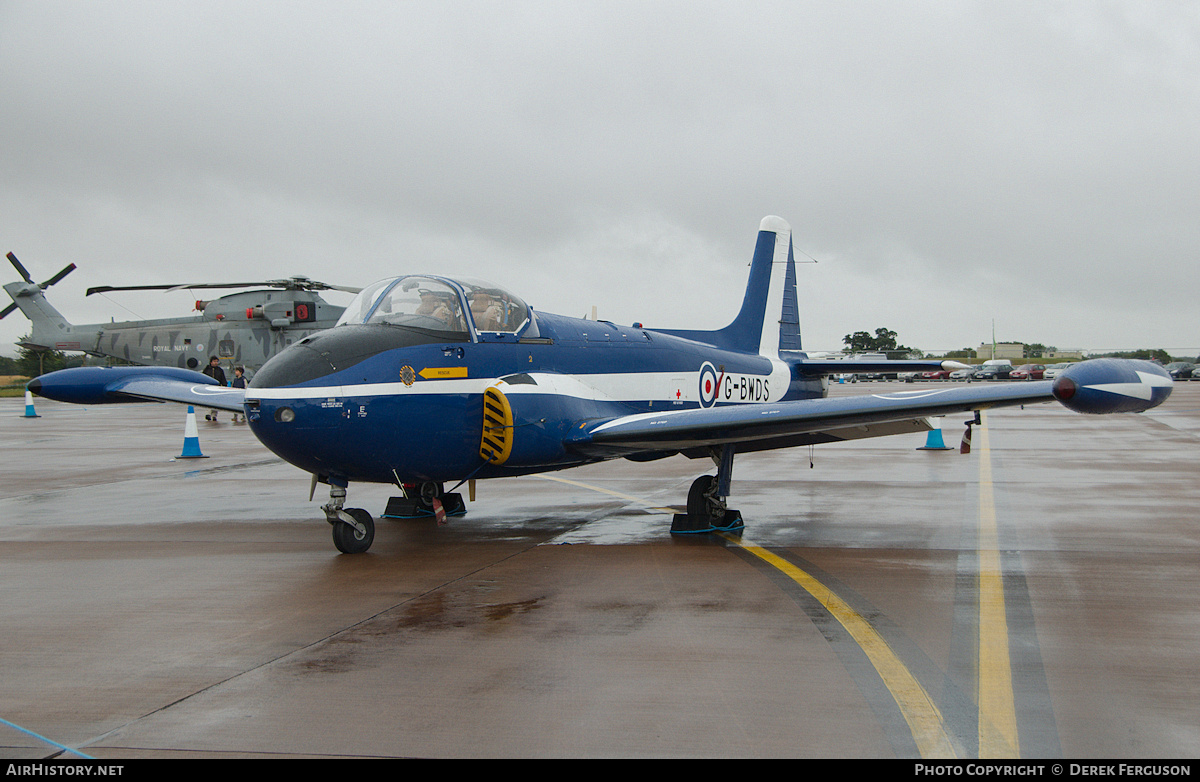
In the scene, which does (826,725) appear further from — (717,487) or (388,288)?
(388,288)

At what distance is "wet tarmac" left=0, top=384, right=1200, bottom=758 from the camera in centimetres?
383

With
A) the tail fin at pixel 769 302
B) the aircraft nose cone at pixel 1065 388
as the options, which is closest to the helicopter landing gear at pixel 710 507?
the aircraft nose cone at pixel 1065 388

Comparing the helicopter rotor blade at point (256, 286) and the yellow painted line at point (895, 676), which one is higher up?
the helicopter rotor blade at point (256, 286)

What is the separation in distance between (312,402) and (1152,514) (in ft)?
29.8

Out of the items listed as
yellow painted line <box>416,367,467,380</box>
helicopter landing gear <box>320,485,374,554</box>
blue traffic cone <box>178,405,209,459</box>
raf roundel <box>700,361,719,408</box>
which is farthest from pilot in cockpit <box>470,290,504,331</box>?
blue traffic cone <box>178,405,209,459</box>

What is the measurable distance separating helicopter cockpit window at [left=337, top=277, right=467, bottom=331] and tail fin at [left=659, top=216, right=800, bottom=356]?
5.85 metres

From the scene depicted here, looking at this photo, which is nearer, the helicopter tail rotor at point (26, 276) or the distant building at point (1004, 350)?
the helicopter tail rotor at point (26, 276)

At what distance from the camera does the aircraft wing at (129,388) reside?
11.0 meters

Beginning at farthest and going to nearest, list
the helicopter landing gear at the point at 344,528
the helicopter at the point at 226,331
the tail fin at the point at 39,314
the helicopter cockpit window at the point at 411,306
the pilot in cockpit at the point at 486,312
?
the tail fin at the point at 39,314 → the helicopter at the point at 226,331 → the pilot in cockpit at the point at 486,312 → the helicopter cockpit window at the point at 411,306 → the helicopter landing gear at the point at 344,528

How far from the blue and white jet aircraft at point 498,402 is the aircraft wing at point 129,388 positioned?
108mm

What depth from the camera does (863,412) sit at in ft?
26.6

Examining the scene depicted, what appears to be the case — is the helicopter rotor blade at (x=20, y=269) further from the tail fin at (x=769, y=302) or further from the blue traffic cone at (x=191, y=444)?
the tail fin at (x=769, y=302)


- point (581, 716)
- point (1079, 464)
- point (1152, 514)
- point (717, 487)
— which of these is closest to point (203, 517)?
point (717, 487)

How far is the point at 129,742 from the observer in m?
3.74
